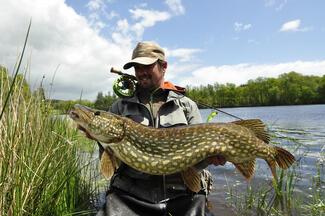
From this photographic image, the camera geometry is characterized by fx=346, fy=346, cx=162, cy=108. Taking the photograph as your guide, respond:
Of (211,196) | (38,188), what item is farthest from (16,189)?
(211,196)

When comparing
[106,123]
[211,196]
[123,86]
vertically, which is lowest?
[211,196]

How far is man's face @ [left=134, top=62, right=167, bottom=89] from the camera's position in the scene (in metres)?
4.08

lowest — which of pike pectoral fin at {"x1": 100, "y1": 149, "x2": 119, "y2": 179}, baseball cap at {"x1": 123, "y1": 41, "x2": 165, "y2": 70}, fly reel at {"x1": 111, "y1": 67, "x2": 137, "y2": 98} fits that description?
pike pectoral fin at {"x1": 100, "y1": 149, "x2": 119, "y2": 179}

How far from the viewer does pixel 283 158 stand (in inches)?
129

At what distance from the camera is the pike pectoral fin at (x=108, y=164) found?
3.34 m

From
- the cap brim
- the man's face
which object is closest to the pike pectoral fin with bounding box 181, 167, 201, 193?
the man's face

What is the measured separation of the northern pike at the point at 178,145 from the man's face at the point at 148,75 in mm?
765

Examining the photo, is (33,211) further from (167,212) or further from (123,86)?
(123,86)

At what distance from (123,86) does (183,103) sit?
0.76 metres

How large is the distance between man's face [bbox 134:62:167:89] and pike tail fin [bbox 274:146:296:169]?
1.62 meters

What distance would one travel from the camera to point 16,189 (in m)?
2.83

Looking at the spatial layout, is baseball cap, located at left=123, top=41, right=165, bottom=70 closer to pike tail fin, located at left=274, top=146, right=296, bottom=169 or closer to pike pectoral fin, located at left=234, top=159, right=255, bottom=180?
pike pectoral fin, located at left=234, top=159, right=255, bottom=180

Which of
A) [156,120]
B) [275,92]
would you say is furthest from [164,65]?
[275,92]

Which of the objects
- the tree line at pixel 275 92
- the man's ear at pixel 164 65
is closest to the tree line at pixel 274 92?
the tree line at pixel 275 92
